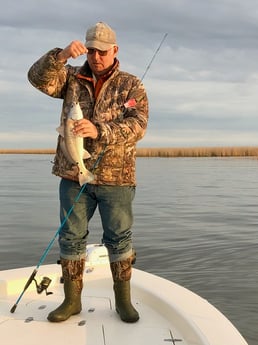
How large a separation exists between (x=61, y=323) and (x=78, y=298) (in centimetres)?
26

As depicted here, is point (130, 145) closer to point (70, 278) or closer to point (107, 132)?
point (107, 132)

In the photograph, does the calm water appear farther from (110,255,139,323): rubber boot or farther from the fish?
the fish

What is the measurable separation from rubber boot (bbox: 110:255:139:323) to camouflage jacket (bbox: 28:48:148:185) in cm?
71

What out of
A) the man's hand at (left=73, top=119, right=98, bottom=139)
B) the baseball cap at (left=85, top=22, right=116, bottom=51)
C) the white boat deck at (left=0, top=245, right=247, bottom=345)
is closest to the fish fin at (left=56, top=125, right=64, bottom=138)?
the man's hand at (left=73, top=119, right=98, bottom=139)

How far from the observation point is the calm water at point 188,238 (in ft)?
25.0

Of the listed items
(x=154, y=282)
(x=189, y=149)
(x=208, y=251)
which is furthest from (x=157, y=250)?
(x=189, y=149)

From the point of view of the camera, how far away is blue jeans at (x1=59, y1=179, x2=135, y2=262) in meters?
4.02

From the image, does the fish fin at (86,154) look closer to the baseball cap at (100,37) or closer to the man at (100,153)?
the man at (100,153)

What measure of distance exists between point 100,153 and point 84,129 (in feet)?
1.41

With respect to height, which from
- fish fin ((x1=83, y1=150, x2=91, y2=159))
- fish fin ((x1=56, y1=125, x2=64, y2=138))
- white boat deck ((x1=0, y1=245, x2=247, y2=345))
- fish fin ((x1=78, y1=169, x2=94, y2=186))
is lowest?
white boat deck ((x1=0, y1=245, x2=247, y2=345))

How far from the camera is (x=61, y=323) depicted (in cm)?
410

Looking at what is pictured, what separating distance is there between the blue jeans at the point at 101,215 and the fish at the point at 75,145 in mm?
228

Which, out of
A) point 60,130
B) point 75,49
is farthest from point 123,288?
point 75,49

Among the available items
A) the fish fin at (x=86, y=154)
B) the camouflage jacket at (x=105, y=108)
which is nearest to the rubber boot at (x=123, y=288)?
the camouflage jacket at (x=105, y=108)
